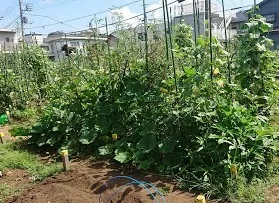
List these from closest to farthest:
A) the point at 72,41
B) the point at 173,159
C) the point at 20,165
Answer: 1. the point at 173,159
2. the point at 20,165
3. the point at 72,41

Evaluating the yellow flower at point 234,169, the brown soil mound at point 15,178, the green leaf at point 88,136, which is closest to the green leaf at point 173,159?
the yellow flower at point 234,169

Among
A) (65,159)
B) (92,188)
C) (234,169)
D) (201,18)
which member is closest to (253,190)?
(234,169)

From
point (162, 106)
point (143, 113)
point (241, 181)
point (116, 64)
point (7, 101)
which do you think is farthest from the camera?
point (7, 101)

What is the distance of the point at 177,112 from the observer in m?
2.98

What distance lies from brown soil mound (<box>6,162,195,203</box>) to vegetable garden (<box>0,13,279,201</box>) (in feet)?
0.49

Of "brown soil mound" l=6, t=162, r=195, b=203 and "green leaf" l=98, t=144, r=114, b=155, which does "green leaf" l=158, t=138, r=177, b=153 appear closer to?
"brown soil mound" l=6, t=162, r=195, b=203

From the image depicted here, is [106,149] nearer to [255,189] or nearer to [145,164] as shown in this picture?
[145,164]

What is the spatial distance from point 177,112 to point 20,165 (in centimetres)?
180

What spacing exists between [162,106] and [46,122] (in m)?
1.58

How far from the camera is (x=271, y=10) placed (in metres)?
26.7

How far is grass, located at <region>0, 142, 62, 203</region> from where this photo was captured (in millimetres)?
3047

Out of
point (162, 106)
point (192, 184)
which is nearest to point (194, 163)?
point (192, 184)

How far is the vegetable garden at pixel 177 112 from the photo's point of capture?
2740mm

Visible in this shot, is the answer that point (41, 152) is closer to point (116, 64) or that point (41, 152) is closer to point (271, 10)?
point (116, 64)
